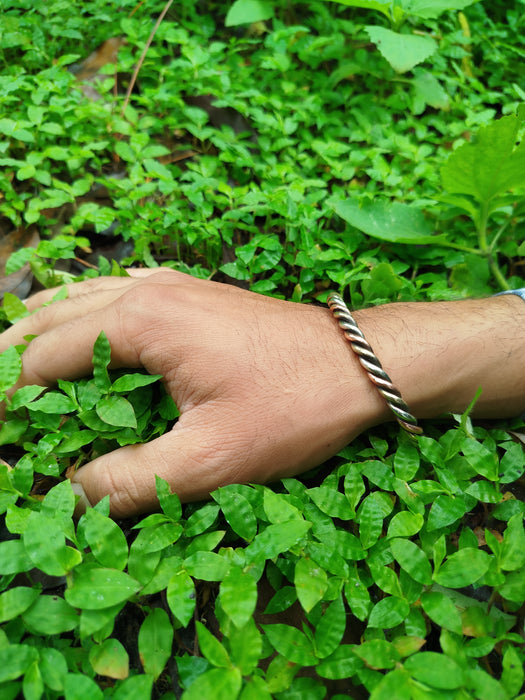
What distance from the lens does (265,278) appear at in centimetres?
225

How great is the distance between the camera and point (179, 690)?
4.03ft

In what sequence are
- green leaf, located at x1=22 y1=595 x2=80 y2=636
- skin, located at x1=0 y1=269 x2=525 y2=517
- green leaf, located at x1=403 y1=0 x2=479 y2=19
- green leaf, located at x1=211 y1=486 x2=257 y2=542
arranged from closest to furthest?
1. green leaf, located at x1=22 y1=595 x2=80 y2=636
2. green leaf, located at x1=211 y1=486 x2=257 y2=542
3. skin, located at x1=0 y1=269 x2=525 y2=517
4. green leaf, located at x1=403 y1=0 x2=479 y2=19

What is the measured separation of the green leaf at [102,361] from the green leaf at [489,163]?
1.47 meters

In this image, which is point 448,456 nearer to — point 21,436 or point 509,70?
point 21,436

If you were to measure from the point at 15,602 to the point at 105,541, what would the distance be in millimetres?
216

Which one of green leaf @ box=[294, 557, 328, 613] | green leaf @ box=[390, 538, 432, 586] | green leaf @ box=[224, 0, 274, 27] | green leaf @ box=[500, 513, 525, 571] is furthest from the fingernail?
green leaf @ box=[224, 0, 274, 27]

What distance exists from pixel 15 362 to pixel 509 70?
3475 millimetres

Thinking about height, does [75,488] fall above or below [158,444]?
below

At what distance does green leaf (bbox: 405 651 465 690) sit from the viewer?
1080 mm

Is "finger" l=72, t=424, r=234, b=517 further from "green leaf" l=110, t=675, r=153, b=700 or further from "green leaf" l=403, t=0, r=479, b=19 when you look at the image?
"green leaf" l=403, t=0, r=479, b=19

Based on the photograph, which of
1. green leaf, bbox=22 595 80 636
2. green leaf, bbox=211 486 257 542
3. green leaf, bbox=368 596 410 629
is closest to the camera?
green leaf, bbox=22 595 80 636

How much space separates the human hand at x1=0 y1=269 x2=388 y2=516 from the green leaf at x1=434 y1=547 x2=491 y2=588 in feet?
1.48

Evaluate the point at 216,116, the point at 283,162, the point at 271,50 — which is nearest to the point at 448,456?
the point at 283,162

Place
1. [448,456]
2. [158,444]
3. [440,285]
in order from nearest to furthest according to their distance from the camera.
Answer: [158,444]
[448,456]
[440,285]
